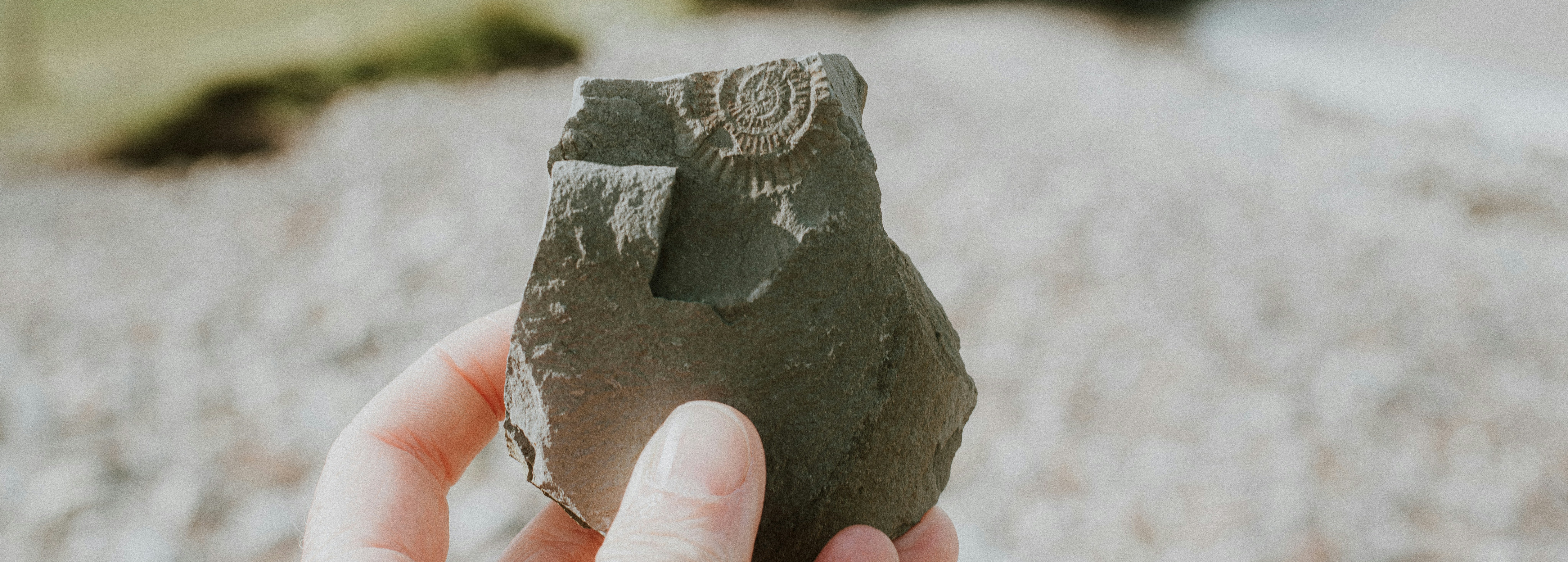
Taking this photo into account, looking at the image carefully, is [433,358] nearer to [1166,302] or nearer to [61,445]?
[61,445]

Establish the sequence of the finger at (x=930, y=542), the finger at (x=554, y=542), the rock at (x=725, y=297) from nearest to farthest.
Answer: the rock at (x=725, y=297) < the finger at (x=930, y=542) < the finger at (x=554, y=542)

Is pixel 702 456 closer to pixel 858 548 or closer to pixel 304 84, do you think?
pixel 858 548

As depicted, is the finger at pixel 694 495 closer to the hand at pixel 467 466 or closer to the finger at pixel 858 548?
the hand at pixel 467 466

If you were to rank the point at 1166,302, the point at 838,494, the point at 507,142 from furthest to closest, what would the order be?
1. the point at 507,142
2. the point at 1166,302
3. the point at 838,494

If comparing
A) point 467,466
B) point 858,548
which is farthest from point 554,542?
point 858,548

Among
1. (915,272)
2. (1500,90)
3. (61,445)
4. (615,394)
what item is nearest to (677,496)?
(615,394)

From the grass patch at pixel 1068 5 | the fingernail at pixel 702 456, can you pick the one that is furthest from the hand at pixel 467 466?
the grass patch at pixel 1068 5
